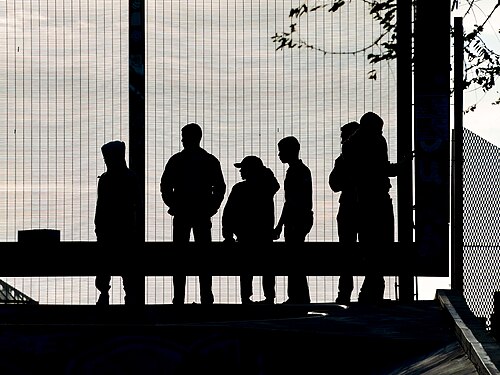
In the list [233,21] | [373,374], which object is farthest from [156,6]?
[373,374]

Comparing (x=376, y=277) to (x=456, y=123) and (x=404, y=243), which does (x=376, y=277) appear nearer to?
(x=404, y=243)

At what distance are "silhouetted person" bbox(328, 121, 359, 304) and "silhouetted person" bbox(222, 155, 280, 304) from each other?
60 centimetres

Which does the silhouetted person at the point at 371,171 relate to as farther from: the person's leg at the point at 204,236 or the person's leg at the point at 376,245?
the person's leg at the point at 204,236

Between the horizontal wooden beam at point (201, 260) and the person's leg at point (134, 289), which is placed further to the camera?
the person's leg at point (134, 289)

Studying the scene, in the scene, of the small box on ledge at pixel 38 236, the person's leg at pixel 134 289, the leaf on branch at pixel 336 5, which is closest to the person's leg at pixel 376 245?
the leaf on branch at pixel 336 5

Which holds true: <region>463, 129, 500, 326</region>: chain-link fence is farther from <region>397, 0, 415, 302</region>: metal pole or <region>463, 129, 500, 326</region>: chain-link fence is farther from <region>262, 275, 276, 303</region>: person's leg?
<region>262, 275, 276, 303</region>: person's leg

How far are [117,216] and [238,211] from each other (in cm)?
106

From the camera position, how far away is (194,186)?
11.0 metres

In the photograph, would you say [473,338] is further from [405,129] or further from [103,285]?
[103,285]

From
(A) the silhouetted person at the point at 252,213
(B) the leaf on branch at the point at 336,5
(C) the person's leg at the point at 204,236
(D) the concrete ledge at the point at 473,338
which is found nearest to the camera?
(D) the concrete ledge at the point at 473,338

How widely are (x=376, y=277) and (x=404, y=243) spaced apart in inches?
18.2

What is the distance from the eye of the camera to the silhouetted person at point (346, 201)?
1048 cm

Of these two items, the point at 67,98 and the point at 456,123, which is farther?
the point at 67,98

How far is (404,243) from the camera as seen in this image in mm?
11062
